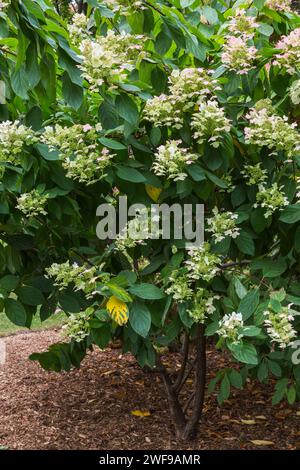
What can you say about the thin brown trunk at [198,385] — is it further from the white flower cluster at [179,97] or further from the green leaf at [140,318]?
the white flower cluster at [179,97]

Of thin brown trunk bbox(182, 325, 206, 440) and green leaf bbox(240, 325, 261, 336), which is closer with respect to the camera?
green leaf bbox(240, 325, 261, 336)

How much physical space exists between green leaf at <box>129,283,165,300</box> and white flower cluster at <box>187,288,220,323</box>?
143 millimetres

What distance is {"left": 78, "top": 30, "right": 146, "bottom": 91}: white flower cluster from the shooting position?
209 centimetres

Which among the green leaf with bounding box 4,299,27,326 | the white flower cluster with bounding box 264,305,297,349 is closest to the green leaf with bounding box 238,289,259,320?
the white flower cluster with bounding box 264,305,297,349

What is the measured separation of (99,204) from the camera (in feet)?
8.67

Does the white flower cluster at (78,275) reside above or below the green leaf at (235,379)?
above

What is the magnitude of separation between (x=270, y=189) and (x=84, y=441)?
6.12 feet

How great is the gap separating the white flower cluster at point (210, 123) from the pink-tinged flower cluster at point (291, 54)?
33 cm

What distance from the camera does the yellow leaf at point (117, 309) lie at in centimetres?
214

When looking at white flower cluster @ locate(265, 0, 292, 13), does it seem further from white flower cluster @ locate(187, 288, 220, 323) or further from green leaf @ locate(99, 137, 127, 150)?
white flower cluster @ locate(187, 288, 220, 323)

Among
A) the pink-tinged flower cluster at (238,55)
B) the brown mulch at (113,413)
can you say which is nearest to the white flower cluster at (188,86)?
the pink-tinged flower cluster at (238,55)

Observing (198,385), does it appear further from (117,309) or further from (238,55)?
(238,55)

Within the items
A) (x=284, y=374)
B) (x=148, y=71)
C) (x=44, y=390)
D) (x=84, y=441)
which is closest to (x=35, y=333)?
(x=44, y=390)

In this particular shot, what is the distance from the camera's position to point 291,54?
2309mm
